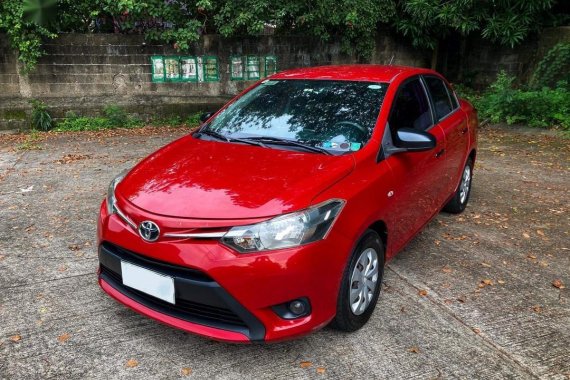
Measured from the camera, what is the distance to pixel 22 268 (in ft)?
11.8

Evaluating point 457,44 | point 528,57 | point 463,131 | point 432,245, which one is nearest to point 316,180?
point 432,245

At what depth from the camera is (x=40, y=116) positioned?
29.2 ft

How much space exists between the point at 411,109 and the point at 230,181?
1.72 meters

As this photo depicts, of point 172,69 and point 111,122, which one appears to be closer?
point 111,122

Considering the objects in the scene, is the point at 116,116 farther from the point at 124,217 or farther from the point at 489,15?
the point at 489,15

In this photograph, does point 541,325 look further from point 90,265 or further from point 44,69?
point 44,69

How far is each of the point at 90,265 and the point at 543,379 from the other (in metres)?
3.20

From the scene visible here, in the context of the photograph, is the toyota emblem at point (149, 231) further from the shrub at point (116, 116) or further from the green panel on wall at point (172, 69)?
the green panel on wall at point (172, 69)

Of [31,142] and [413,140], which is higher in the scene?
[413,140]

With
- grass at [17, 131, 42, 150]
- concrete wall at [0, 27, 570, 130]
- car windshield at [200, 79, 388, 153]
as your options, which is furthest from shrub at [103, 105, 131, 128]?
car windshield at [200, 79, 388, 153]

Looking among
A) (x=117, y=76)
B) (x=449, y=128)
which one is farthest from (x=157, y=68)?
(x=449, y=128)

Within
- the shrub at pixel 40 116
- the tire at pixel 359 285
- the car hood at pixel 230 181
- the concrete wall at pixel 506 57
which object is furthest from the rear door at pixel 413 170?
the concrete wall at pixel 506 57

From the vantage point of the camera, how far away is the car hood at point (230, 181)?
7.79ft

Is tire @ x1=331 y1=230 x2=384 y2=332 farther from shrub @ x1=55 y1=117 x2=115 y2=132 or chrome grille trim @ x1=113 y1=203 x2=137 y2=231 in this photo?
shrub @ x1=55 y1=117 x2=115 y2=132
